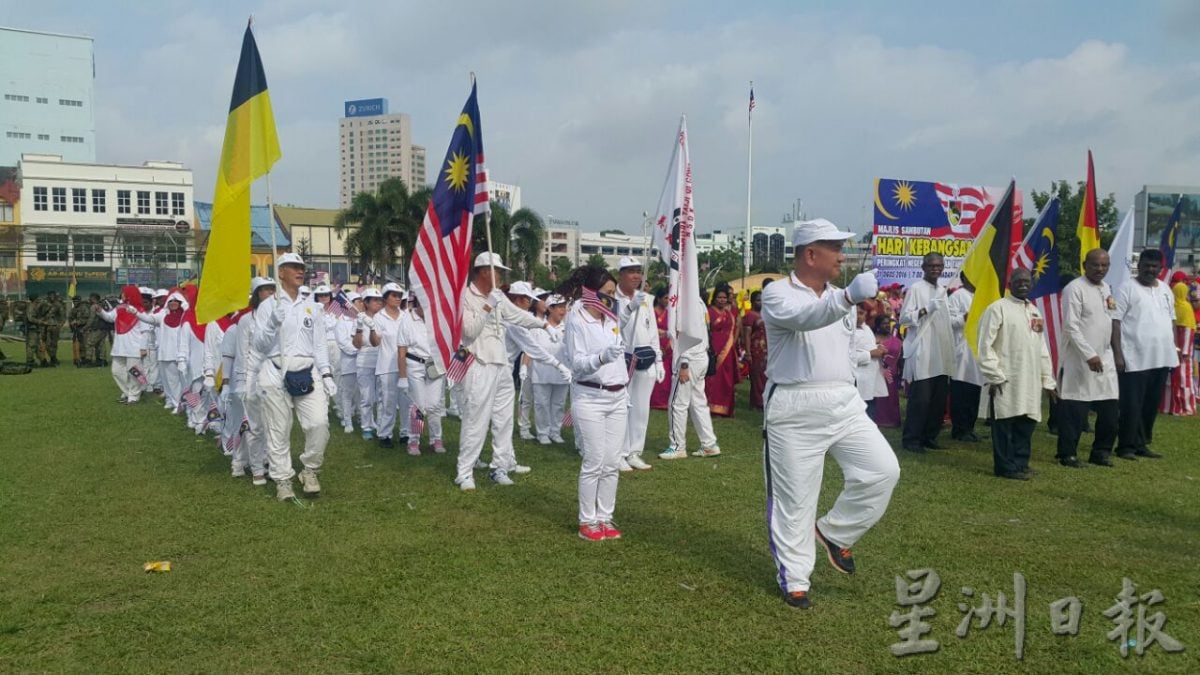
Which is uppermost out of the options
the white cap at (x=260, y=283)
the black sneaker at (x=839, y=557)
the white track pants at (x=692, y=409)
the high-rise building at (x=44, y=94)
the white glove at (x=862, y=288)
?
the high-rise building at (x=44, y=94)

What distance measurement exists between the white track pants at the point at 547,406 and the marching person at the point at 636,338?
76.8 inches

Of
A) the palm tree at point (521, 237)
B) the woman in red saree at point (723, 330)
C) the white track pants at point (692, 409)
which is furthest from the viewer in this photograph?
the palm tree at point (521, 237)

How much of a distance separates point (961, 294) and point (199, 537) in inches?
320

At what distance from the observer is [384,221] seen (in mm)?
46156

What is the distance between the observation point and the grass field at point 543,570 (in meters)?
4.38

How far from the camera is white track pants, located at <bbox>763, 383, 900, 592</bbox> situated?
4.98 meters

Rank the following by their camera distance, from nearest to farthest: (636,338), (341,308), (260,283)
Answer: (260,283) < (636,338) < (341,308)

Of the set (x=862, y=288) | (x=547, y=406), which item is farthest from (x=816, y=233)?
(x=547, y=406)

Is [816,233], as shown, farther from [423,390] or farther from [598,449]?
[423,390]

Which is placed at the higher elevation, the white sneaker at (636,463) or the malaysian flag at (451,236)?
the malaysian flag at (451,236)

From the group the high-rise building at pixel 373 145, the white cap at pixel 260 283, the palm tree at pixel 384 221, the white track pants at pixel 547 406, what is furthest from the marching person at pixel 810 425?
the high-rise building at pixel 373 145

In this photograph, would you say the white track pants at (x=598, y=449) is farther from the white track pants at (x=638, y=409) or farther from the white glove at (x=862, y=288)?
the white glove at (x=862, y=288)

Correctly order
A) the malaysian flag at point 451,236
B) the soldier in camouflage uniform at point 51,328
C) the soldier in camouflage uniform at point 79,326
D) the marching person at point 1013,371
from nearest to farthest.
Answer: the malaysian flag at point 451,236 → the marching person at point 1013,371 → the soldier in camouflage uniform at point 51,328 → the soldier in camouflage uniform at point 79,326

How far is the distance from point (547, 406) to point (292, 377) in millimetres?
4034
